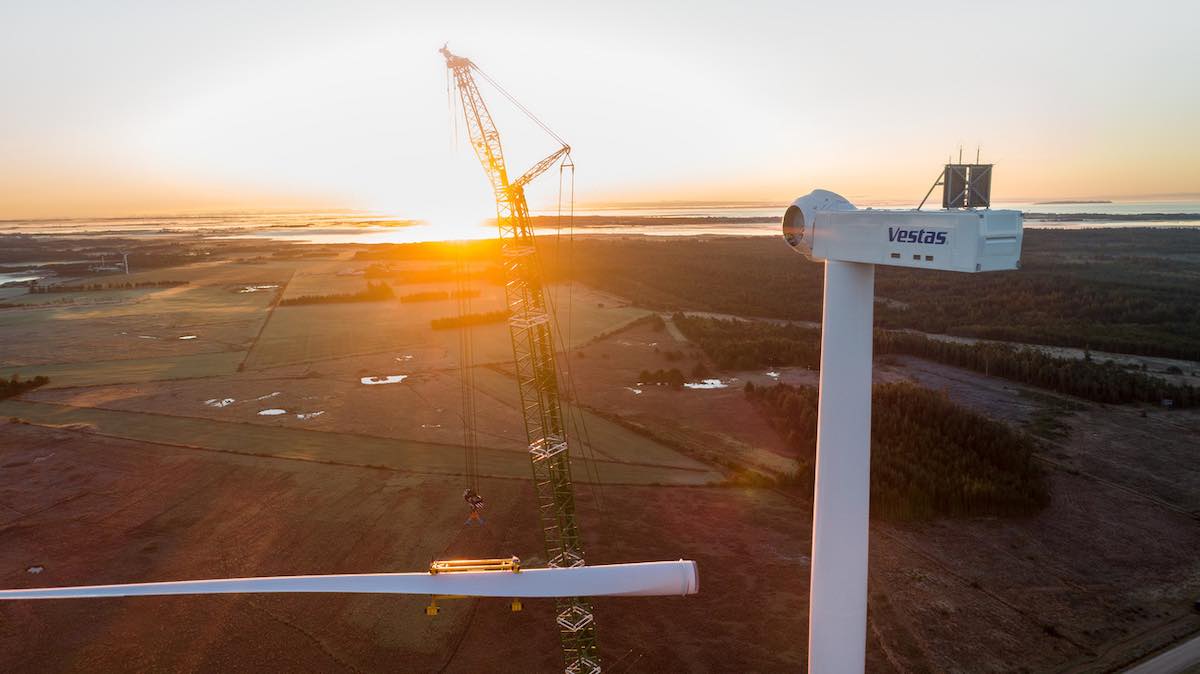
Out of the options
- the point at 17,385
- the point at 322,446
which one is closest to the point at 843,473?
the point at 322,446

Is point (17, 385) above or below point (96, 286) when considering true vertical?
below

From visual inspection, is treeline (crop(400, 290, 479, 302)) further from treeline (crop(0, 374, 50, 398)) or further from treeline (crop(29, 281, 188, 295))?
treeline (crop(29, 281, 188, 295))

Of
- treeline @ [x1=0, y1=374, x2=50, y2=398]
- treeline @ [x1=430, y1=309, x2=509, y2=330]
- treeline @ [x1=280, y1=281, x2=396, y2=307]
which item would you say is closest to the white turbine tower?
treeline @ [x1=0, y1=374, x2=50, y2=398]

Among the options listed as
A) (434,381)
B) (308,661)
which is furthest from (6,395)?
(308,661)

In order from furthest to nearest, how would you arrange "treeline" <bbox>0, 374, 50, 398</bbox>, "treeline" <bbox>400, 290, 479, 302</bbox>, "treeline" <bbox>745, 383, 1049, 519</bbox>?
"treeline" <bbox>400, 290, 479, 302</bbox> → "treeline" <bbox>0, 374, 50, 398</bbox> → "treeline" <bbox>745, 383, 1049, 519</bbox>

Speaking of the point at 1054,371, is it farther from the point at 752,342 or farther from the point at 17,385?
the point at 17,385

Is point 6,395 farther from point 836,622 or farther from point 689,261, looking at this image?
point 689,261
